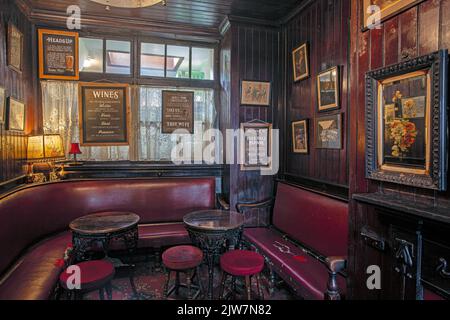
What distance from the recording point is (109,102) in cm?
418

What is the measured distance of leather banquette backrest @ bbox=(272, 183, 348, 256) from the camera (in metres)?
2.65

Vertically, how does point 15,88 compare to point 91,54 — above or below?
below

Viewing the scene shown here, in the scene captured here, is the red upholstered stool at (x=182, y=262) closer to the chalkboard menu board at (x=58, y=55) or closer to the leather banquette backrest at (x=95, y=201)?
the leather banquette backrest at (x=95, y=201)

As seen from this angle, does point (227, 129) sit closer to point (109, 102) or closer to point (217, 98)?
point (217, 98)

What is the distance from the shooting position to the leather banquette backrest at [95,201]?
2898 millimetres

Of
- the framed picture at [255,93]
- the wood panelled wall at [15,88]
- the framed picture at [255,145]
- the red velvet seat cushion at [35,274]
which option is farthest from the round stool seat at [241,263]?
the wood panelled wall at [15,88]

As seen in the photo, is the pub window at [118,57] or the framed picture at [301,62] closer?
the framed picture at [301,62]

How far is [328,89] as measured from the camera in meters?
3.05

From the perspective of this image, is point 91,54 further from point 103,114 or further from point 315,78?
point 315,78

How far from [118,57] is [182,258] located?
3169 millimetres

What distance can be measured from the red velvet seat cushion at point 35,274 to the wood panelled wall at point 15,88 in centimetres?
86

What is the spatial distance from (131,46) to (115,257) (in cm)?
314

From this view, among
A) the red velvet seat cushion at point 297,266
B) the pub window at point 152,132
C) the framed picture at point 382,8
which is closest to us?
the framed picture at point 382,8

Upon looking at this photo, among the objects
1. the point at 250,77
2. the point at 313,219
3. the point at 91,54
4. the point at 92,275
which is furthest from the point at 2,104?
the point at 313,219
